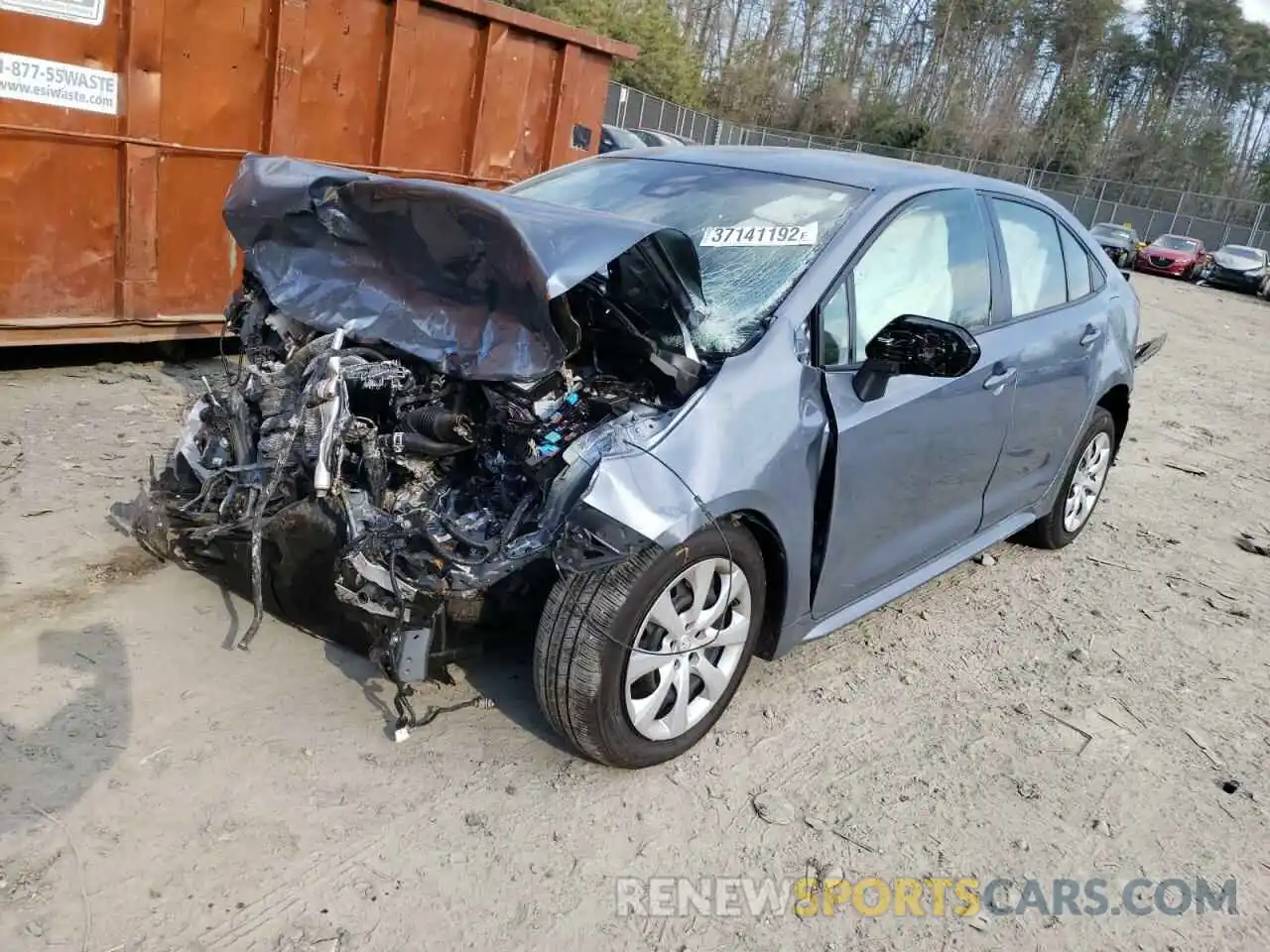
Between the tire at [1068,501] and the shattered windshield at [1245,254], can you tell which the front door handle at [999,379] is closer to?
the tire at [1068,501]

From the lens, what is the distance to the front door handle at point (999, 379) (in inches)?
153

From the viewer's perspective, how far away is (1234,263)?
92.8 ft

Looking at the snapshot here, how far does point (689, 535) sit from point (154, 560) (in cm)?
233

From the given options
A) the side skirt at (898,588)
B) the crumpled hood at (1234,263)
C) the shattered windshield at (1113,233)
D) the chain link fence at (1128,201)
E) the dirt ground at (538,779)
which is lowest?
the dirt ground at (538,779)

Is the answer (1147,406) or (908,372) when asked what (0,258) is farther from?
(1147,406)

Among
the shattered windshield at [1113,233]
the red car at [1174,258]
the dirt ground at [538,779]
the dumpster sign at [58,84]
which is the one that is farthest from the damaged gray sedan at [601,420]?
the red car at [1174,258]

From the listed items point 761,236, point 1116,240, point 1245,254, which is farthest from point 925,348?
point 1245,254

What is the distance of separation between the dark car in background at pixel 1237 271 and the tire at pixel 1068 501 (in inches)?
1071

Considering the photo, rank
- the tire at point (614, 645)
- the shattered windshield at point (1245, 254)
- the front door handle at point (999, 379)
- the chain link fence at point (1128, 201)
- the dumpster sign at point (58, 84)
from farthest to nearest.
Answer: the chain link fence at point (1128, 201)
the shattered windshield at point (1245, 254)
the dumpster sign at point (58, 84)
the front door handle at point (999, 379)
the tire at point (614, 645)

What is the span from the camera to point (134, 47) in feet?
18.4

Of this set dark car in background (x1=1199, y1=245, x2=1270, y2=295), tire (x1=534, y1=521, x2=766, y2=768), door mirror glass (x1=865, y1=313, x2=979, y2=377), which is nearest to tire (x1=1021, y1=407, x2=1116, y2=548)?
door mirror glass (x1=865, y1=313, x2=979, y2=377)

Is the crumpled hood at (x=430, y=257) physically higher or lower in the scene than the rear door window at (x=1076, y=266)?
lower

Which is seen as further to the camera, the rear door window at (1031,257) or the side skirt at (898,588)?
the rear door window at (1031,257)

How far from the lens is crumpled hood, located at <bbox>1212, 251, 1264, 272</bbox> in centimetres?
2796
